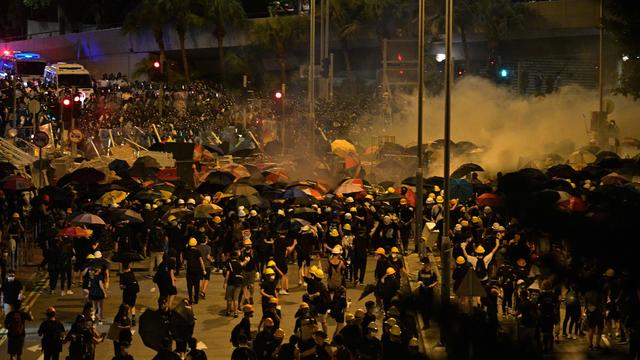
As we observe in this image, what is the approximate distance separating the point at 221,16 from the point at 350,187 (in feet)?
123

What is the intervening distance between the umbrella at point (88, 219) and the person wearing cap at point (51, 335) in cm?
703

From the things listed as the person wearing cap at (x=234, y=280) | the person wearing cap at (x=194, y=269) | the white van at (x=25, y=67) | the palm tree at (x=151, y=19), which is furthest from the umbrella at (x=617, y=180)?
the palm tree at (x=151, y=19)

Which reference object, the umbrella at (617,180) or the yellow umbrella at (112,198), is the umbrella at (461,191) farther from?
the umbrella at (617,180)

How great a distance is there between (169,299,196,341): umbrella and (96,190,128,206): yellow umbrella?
9.91m

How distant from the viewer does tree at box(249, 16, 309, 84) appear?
62.6 m

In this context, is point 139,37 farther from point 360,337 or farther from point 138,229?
point 360,337

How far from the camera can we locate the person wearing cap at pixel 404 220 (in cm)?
2641

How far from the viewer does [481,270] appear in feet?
62.6

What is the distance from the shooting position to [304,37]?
62688 mm

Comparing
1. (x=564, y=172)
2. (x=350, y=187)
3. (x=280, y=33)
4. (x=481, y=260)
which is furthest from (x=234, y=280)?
(x=280, y=33)

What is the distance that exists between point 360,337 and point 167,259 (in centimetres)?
652

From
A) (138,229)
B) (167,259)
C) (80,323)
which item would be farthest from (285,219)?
(80,323)

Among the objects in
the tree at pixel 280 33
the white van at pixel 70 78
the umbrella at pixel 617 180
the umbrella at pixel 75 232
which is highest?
the tree at pixel 280 33

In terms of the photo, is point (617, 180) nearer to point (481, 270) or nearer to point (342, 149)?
point (481, 270)
